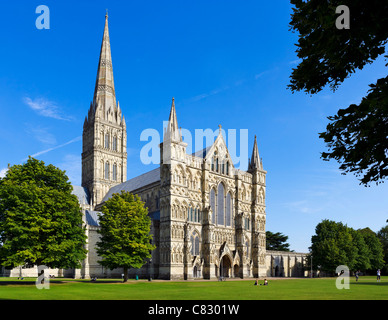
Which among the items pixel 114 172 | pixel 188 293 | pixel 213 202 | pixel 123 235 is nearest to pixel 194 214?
pixel 213 202

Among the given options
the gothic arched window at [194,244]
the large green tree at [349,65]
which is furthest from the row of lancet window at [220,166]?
the large green tree at [349,65]

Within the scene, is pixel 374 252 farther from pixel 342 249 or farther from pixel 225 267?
pixel 225 267

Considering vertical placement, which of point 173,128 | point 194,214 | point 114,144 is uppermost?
point 114,144

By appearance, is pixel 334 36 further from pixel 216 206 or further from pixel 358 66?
pixel 216 206

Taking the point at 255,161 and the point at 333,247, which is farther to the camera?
the point at 255,161

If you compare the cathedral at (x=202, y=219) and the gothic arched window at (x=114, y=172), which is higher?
the gothic arched window at (x=114, y=172)

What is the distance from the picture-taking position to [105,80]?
349 feet

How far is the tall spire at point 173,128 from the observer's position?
2557 inches

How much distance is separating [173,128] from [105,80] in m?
48.6

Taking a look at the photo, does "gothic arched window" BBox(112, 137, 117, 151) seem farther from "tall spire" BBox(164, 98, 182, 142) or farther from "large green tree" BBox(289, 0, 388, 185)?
"large green tree" BBox(289, 0, 388, 185)

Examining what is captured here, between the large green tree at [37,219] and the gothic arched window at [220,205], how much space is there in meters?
31.7

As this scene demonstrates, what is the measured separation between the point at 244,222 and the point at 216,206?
7.54 metres

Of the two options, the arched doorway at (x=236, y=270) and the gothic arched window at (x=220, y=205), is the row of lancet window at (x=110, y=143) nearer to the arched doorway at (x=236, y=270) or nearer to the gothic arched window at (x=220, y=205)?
the gothic arched window at (x=220, y=205)

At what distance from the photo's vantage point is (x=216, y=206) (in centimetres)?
7175
